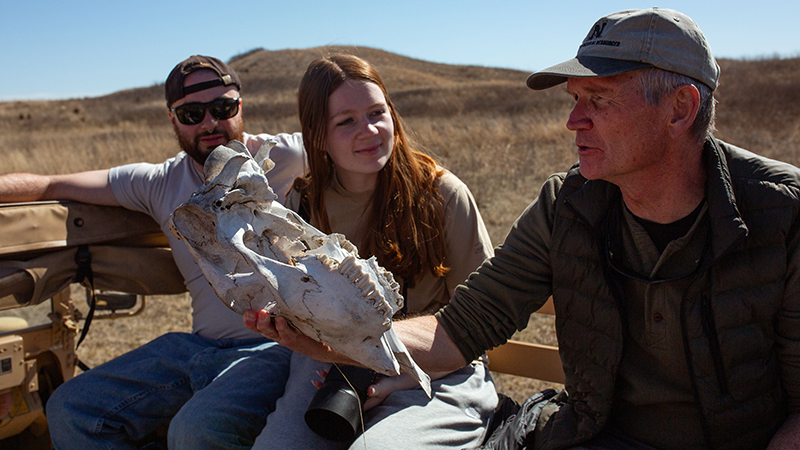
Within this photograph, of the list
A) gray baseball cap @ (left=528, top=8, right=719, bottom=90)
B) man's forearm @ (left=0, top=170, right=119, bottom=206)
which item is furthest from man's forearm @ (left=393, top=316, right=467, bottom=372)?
man's forearm @ (left=0, top=170, right=119, bottom=206)

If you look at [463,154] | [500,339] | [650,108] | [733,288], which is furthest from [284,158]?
[463,154]

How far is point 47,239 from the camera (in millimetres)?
2814

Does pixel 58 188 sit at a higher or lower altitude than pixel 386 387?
higher

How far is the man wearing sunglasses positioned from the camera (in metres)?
2.40

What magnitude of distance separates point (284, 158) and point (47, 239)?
49.9 inches

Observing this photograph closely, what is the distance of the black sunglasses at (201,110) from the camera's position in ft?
10.2

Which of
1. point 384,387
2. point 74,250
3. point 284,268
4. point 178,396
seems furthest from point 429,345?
point 74,250

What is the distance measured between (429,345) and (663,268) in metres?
0.85

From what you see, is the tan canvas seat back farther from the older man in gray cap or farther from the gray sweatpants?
the older man in gray cap

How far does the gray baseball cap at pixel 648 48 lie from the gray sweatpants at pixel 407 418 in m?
1.32

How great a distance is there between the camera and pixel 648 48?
173 cm

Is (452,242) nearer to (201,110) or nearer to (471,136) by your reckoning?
(201,110)

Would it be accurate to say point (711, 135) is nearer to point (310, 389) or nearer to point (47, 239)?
point (310, 389)

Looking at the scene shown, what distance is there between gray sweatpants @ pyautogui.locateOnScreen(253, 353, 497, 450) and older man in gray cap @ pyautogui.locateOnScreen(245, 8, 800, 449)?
24cm
